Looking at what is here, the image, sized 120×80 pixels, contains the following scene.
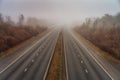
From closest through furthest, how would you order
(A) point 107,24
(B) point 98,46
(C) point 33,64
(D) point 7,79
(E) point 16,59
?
(D) point 7,79 < (C) point 33,64 < (E) point 16,59 < (B) point 98,46 < (A) point 107,24

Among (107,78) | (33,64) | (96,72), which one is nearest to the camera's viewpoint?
(107,78)

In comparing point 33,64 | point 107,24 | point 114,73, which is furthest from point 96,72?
point 107,24

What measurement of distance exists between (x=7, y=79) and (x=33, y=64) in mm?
9736

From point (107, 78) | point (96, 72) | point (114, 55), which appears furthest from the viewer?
point (114, 55)

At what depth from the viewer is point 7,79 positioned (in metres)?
26.7

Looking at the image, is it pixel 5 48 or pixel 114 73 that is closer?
pixel 114 73

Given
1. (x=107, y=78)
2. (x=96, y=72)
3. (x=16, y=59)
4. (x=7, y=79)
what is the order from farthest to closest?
(x=16, y=59) → (x=96, y=72) → (x=107, y=78) → (x=7, y=79)

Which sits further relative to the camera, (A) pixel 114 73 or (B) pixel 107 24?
(B) pixel 107 24

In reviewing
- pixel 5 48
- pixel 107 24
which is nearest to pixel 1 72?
pixel 5 48

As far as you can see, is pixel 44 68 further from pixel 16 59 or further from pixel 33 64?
pixel 16 59

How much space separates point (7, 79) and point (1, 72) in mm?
4161

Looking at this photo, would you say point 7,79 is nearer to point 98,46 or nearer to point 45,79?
point 45,79

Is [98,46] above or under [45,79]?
under

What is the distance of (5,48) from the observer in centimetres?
5159
